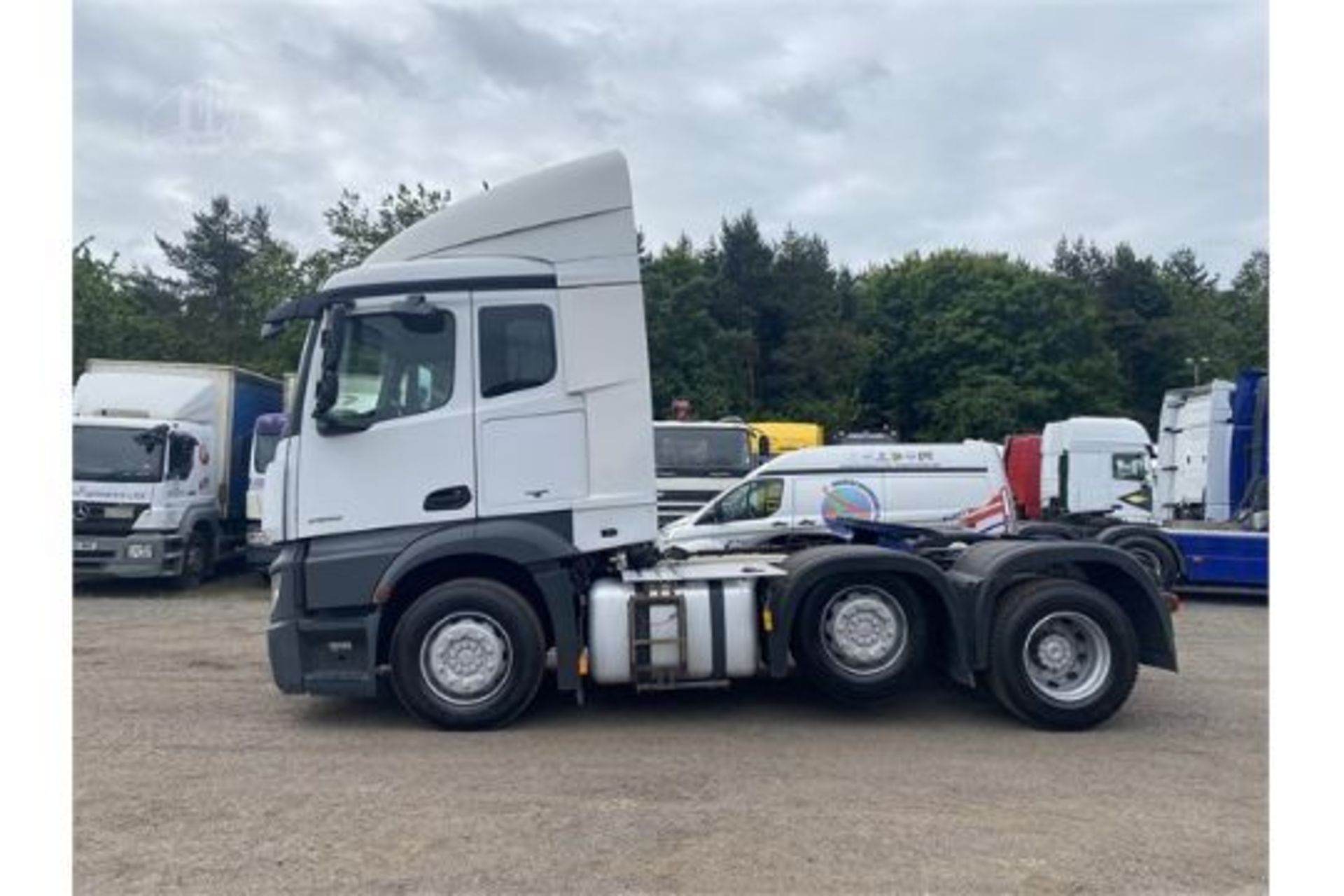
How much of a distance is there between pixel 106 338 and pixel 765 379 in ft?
87.8

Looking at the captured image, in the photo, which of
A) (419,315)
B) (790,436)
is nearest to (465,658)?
(419,315)

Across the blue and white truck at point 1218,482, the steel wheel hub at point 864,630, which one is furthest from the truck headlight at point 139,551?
the blue and white truck at point 1218,482

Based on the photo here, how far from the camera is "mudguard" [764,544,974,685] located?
659 cm

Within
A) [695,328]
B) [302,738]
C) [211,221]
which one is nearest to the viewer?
[302,738]

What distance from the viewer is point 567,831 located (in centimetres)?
482

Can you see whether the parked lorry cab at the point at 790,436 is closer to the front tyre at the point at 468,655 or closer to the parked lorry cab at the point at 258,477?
the parked lorry cab at the point at 258,477

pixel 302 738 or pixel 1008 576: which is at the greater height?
pixel 1008 576

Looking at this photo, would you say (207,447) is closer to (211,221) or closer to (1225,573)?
(1225,573)

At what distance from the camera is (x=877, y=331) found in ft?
167

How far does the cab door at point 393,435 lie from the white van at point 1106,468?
13.7 m

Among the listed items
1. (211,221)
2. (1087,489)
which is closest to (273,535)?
(1087,489)

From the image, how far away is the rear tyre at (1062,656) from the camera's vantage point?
21.6 feet

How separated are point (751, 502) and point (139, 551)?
8.34 metres

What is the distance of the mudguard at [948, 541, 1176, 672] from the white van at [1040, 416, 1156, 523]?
1083 cm
